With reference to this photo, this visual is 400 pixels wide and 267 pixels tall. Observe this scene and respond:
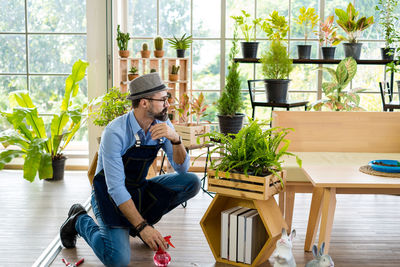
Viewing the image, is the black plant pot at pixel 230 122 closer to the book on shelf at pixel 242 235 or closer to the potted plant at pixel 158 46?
the potted plant at pixel 158 46

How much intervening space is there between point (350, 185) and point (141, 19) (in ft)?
11.0

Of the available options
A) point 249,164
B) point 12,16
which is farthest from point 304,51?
point 12,16

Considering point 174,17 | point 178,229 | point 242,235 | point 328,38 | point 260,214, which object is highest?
point 174,17

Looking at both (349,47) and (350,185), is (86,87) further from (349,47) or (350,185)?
(350,185)

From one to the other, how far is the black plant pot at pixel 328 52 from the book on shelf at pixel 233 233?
266cm

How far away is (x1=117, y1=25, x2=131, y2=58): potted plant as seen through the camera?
4.84 meters

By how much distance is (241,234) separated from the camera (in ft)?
9.15

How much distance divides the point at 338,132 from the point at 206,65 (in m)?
1.97

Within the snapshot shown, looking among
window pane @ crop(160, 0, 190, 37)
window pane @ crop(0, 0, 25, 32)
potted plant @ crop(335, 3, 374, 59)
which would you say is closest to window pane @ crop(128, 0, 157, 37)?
window pane @ crop(160, 0, 190, 37)

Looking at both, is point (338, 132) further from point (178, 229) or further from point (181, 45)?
point (181, 45)

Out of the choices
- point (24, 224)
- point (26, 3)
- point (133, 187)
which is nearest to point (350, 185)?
point (133, 187)

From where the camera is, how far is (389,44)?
4941mm

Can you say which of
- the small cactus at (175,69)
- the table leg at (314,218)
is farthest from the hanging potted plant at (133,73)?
the table leg at (314,218)

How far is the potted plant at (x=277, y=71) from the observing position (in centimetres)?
456
